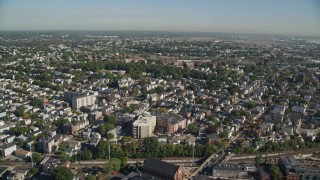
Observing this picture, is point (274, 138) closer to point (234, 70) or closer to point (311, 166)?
point (311, 166)

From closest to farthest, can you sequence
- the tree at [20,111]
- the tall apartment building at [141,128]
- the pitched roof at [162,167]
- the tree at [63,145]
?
the pitched roof at [162,167] < the tree at [63,145] < the tall apartment building at [141,128] < the tree at [20,111]

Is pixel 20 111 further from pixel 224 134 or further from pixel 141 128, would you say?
pixel 224 134

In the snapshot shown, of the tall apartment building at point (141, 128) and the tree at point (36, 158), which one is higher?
the tall apartment building at point (141, 128)

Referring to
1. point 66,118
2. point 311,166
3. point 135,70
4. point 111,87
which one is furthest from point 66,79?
point 311,166

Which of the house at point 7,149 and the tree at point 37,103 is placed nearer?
the house at point 7,149

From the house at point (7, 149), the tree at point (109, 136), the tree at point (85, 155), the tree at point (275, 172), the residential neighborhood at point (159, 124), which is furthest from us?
the tree at point (109, 136)

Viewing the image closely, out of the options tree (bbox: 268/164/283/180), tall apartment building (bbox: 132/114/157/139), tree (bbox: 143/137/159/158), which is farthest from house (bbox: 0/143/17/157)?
tree (bbox: 268/164/283/180)

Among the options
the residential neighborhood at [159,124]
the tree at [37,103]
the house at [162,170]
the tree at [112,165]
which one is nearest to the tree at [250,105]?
the residential neighborhood at [159,124]

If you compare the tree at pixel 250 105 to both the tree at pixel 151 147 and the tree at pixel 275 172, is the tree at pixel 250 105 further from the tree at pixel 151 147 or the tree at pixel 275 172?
the tree at pixel 275 172
